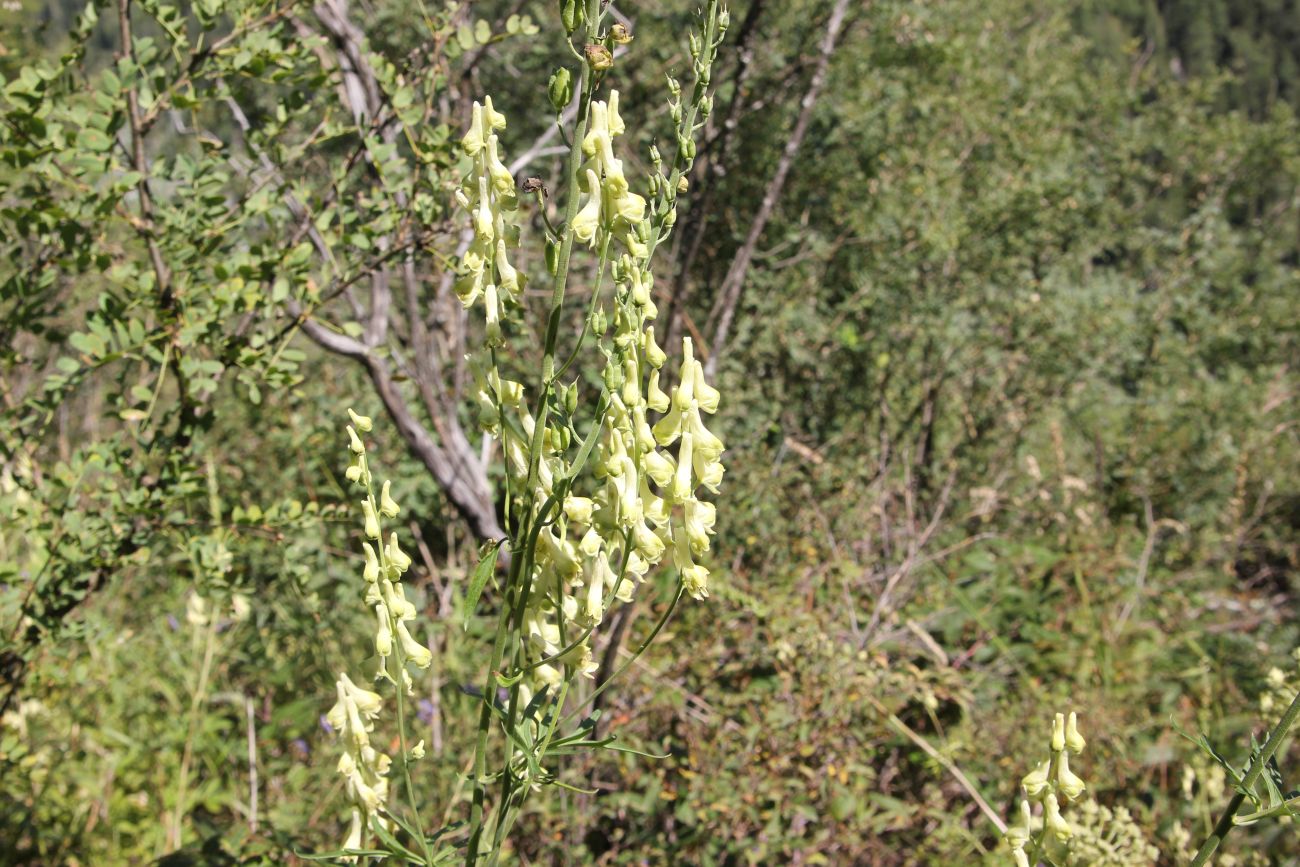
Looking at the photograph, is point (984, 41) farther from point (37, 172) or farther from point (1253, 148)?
point (37, 172)

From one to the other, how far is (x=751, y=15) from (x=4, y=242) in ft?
6.56

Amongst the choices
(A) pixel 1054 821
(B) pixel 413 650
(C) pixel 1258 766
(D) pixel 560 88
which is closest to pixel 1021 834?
(A) pixel 1054 821

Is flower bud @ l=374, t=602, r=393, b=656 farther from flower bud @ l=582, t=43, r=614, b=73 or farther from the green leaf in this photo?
flower bud @ l=582, t=43, r=614, b=73

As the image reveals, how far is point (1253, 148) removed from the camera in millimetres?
7246

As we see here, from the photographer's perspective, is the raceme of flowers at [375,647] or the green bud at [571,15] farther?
the raceme of flowers at [375,647]

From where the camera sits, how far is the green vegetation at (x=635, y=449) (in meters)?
1.18

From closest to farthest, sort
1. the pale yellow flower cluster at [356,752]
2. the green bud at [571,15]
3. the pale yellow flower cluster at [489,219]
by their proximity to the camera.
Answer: the green bud at [571,15] < the pale yellow flower cluster at [489,219] < the pale yellow flower cluster at [356,752]

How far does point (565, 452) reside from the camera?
3.69ft

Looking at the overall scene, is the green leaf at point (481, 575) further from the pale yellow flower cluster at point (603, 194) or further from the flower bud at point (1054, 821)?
the flower bud at point (1054, 821)

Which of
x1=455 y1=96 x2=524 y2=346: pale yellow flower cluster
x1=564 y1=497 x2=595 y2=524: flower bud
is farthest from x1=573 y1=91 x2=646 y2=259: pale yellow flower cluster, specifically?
x1=564 y1=497 x2=595 y2=524: flower bud

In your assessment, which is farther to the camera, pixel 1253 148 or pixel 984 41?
pixel 1253 148

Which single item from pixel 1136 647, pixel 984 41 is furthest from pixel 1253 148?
pixel 1136 647

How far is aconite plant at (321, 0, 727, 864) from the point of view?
104 centimetres

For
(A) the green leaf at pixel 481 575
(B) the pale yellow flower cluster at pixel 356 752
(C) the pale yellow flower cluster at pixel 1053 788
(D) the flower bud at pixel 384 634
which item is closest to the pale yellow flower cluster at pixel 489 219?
(A) the green leaf at pixel 481 575
